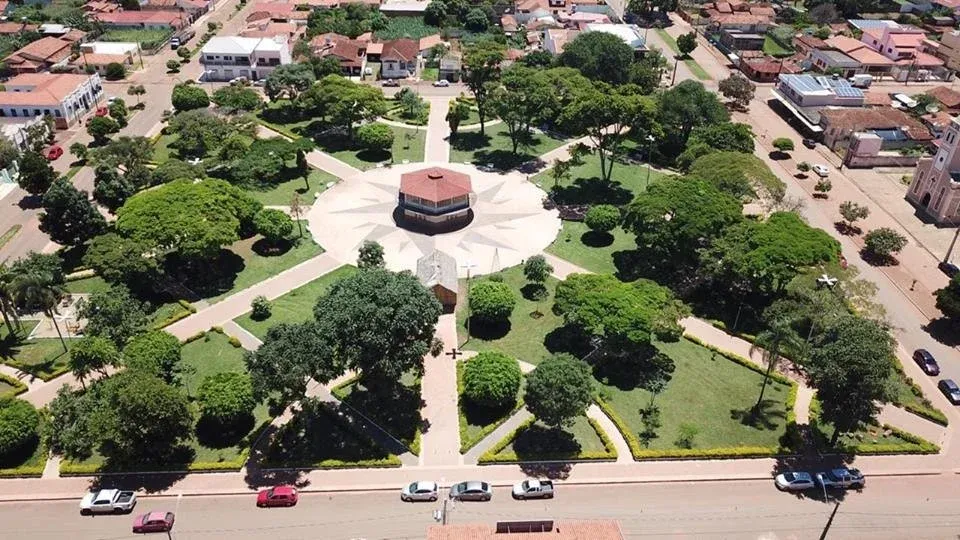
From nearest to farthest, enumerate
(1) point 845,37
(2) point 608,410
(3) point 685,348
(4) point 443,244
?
(2) point 608,410 < (3) point 685,348 < (4) point 443,244 < (1) point 845,37

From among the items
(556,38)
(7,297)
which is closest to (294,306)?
(7,297)

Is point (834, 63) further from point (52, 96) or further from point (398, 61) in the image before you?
point (52, 96)

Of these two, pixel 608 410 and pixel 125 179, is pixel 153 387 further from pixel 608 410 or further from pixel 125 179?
pixel 125 179

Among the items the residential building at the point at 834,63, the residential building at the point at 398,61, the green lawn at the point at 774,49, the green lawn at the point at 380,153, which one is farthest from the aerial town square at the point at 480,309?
the green lawn at the point at 774,49

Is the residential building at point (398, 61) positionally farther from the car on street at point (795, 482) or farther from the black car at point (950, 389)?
the car on street at point (795, 482)

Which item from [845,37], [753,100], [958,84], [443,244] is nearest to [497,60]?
[443,244]

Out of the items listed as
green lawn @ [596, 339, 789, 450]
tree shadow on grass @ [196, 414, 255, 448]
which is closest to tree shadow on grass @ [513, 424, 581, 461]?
green lawn @ [596, 339, 789, 450]

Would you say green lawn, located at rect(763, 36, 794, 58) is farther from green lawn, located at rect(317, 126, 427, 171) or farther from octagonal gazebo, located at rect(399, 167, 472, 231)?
octagonal gazebo, located at rect(399, 167, 472, 231)

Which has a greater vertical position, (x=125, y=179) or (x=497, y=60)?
(x=497, y=60)
